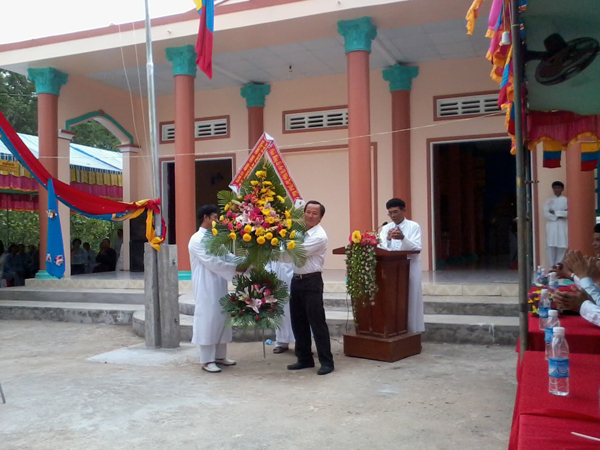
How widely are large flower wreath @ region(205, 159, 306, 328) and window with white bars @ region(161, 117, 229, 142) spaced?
7.44m

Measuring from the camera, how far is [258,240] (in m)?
5.47

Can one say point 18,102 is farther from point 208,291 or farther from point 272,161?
point 208,291

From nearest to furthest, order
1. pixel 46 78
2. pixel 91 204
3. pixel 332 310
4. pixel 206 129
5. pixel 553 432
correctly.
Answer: pixel 553 432 → pixel 91 204 → pixel 332 310 → pixel 46 78 → pixel 206 129

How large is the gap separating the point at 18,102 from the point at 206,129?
16.1 m

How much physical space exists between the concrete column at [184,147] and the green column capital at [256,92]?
7.63 feet

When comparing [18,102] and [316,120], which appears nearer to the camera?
[316,120]

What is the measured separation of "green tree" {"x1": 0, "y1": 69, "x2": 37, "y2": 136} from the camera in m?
25.0

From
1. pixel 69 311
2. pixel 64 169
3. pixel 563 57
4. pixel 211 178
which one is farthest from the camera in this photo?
pixel 211 178

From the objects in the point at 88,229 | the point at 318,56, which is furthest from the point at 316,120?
the point at 88,229

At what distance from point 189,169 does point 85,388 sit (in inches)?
→ 221

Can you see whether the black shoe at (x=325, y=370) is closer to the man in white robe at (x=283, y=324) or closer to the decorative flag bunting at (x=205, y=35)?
the man in white robe at (x=283, y=324)

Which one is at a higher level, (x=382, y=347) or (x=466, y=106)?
(x=466, y=106)

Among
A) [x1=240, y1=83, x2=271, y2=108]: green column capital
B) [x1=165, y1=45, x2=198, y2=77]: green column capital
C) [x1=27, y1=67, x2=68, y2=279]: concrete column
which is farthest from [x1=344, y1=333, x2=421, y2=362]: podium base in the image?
[x1=240, y1=83, x2=271, y2=108]: green column capital

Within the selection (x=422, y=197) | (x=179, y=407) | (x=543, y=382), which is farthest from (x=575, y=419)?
(x=422, y=197)
